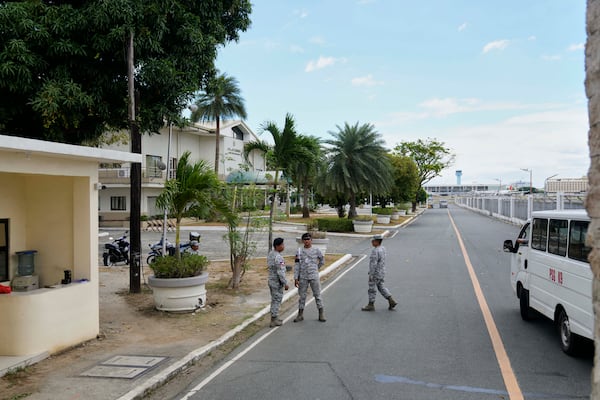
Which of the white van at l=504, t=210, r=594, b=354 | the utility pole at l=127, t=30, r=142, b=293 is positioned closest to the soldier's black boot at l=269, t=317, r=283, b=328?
the utility pole at l=127, t=30, r=142, b=293

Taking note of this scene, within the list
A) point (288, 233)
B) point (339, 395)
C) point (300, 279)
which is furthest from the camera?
point (288, 233)

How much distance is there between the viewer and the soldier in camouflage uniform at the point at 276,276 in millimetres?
9031

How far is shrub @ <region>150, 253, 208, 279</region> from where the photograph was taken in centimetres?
981

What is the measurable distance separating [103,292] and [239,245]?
3415 millimetres

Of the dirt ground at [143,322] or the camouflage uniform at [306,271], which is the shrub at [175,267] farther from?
the camouflage uniform at [306,271]

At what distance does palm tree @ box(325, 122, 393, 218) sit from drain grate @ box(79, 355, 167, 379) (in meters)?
26.9

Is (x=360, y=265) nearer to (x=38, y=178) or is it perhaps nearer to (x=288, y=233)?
(x=38, y=178)

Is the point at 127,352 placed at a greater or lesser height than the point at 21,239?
lesser

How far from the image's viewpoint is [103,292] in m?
11.9

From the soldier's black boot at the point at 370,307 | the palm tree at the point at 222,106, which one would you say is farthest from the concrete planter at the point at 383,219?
the soldier's black boot at the point at 370,307

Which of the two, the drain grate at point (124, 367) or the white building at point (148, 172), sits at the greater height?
the white building at point (148, 172)

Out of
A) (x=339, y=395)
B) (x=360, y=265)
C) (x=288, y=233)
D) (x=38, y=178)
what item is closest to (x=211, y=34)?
(x=38, y=178)

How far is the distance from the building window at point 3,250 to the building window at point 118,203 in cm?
3445

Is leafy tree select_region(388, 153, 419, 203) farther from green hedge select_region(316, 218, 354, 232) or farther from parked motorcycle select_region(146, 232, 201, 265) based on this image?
parked motorcycle select_region(146, 232, 201, 265)
